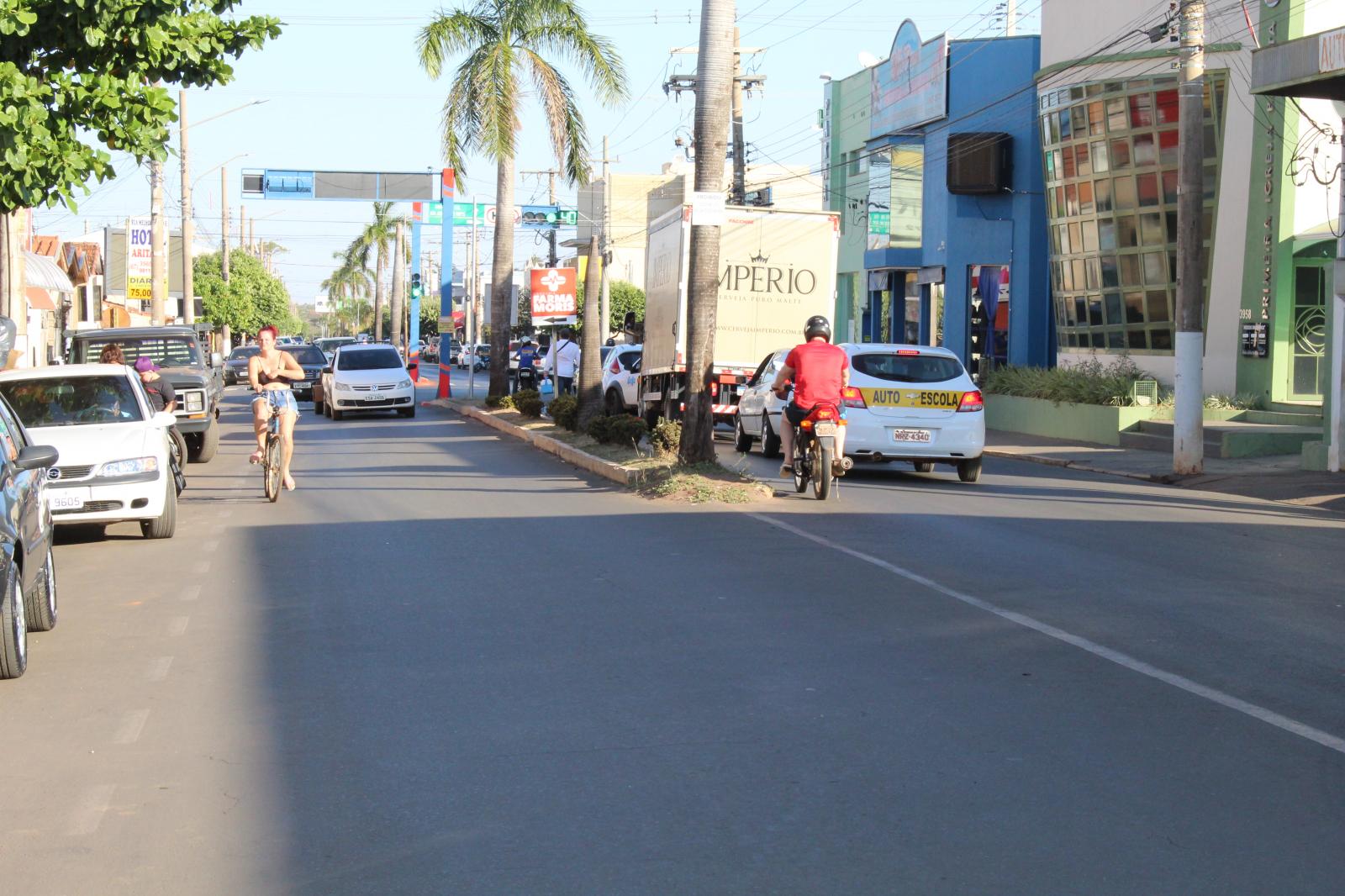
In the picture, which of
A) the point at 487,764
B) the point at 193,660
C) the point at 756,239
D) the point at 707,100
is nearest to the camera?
the point at 487,764

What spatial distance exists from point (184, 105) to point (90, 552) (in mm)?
32405

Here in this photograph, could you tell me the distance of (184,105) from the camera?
42.2 meters

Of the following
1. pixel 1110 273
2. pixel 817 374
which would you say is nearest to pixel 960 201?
pixel 1110 273

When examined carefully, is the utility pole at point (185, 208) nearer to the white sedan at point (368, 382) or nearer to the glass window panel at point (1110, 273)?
the white sedan at point (368, 382)

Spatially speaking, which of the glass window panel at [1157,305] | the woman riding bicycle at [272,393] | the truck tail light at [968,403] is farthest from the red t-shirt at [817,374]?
the glass window panel at [1157,305]

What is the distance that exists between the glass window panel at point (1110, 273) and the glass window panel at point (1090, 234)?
1.32 feet

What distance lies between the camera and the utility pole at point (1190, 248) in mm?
19141

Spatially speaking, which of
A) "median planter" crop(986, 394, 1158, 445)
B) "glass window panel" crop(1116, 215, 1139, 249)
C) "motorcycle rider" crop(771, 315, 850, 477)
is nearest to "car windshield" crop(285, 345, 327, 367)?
"median planter" crop(986, 394, 1158, 445)

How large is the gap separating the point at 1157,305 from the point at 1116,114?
153 inches

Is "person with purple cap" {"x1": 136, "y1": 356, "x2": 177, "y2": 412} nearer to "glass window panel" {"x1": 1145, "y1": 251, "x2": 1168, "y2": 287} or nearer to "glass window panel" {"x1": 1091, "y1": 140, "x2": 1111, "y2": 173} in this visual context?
"glass window panel" {"x1": 1145, "y1": 251, "x2": 1168, "y2": 287}

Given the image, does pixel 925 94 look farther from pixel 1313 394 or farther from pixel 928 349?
pixel 928 349

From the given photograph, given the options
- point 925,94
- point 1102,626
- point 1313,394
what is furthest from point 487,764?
point 925,94

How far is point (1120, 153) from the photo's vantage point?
2955cm

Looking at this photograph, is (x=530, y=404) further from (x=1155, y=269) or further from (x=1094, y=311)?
(x=1155, y=269)
